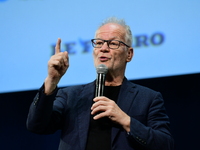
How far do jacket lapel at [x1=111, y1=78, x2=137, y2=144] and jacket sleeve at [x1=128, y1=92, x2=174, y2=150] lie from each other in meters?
0.09

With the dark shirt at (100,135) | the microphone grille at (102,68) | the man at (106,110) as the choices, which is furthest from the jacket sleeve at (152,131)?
the microphone grille at (102,68)

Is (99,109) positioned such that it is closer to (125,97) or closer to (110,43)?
(125,97)

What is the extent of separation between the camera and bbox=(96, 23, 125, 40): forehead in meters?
2.00

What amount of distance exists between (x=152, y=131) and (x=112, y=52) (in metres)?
0.51

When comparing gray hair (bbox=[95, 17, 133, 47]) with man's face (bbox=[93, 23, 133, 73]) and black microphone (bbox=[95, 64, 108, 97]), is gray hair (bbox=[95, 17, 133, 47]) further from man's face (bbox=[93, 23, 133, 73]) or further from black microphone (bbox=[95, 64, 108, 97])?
black microphone (bbox=[95, 64, 108, 97])

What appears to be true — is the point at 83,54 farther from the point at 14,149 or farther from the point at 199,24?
the point at 14,149

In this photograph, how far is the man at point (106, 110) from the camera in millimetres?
1654

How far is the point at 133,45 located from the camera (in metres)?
2.76

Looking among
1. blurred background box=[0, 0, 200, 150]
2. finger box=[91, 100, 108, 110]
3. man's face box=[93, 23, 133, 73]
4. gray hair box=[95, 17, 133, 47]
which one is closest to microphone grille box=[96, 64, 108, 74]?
man's face box=[93, 23, 133, 73]

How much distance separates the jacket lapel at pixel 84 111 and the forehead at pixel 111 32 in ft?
0.94

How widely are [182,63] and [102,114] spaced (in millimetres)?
1218

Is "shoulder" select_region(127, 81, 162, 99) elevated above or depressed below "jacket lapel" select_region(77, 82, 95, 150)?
above

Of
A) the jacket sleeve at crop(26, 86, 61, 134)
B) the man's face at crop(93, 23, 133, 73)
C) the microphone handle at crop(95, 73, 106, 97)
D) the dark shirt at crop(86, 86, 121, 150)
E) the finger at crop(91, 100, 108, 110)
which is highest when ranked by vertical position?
the man's face at crop(93, 23, 133, 73)

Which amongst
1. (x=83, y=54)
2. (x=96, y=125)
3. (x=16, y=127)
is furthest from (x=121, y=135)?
(x=16, y=127)
